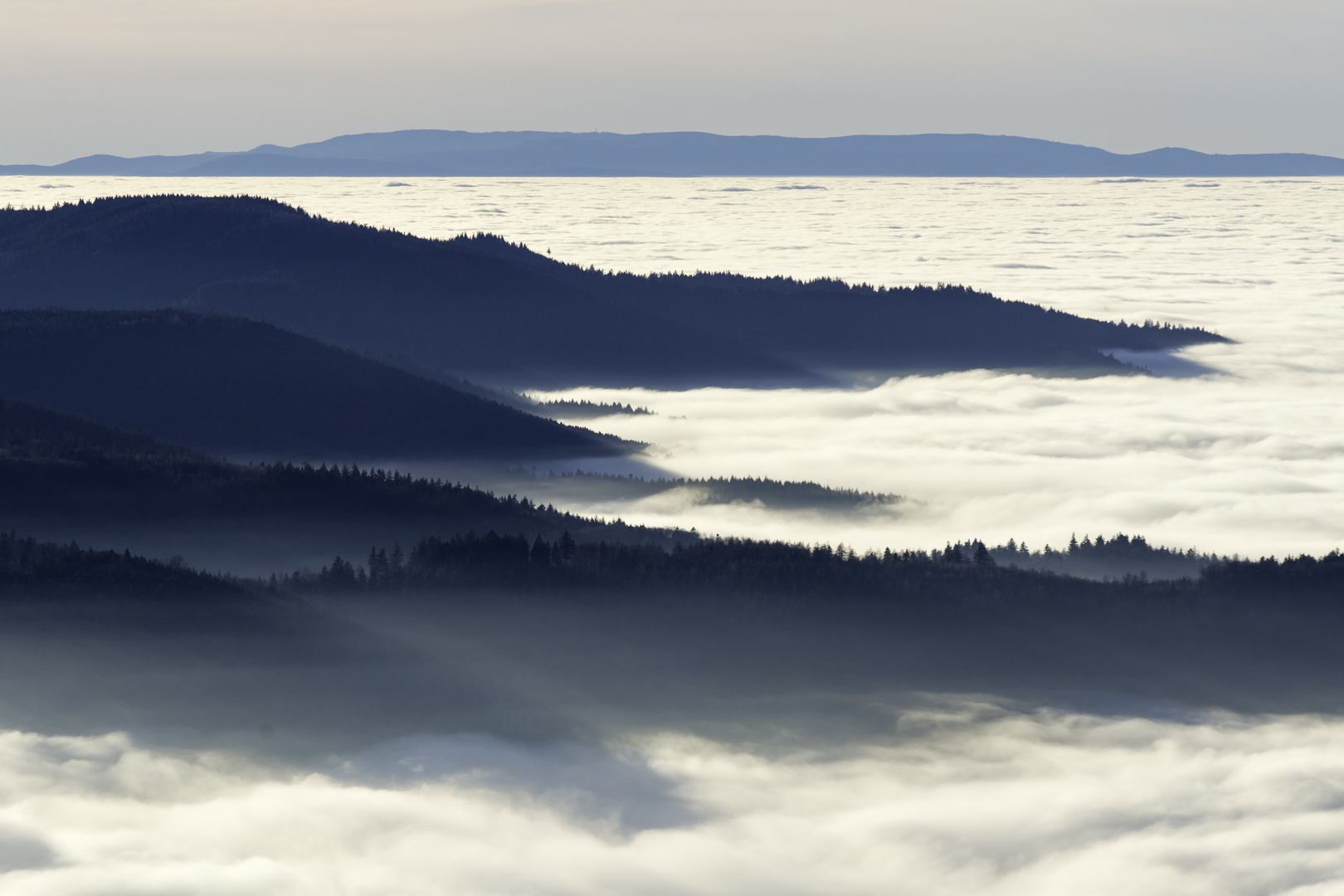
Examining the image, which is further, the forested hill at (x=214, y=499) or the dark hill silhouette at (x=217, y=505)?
the forested hill at (x=214, y=499)

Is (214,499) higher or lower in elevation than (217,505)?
higher

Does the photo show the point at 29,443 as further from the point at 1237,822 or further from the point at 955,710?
the point at 1237,822

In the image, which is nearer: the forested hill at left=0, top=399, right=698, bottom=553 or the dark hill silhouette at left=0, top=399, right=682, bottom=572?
the dark hill silhouette at left=0, top=399, right=682, bottom=572

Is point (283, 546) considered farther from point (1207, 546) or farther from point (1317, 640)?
point (1207, 546)

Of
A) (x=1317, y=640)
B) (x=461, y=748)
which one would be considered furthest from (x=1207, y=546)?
(x=461, y=748)

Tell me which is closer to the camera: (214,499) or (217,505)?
(217,505)

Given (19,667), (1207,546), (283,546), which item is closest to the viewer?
(19,667)

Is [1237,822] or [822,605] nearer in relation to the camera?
[1237,822]

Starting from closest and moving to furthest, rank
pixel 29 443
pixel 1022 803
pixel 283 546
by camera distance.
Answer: pixel 1022 803 → pixel 283 546 → pixel 29 443

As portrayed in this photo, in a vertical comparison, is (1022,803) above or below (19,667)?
below
